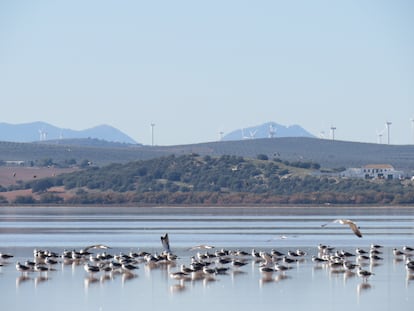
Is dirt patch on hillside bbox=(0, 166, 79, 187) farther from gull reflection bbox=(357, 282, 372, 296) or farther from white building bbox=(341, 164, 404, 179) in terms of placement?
gull reflection bbox=(357, 282, 372, 296)

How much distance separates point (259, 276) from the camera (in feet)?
110

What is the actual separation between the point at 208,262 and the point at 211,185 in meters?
78.3

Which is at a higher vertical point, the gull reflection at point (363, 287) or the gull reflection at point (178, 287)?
the gull reflection at point (178, 287)

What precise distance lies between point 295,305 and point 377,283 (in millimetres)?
4782


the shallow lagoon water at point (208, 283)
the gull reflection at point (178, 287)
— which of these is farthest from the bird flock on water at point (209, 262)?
the gull reflection at point (178, 287)

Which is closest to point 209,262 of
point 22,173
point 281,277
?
point 281,277

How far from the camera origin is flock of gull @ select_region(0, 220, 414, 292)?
110 feet

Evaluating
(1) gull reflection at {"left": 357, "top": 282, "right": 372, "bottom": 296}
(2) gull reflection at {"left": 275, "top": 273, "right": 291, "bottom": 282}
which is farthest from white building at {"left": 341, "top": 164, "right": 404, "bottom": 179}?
(1) gull reflection at {"left": 357, "top": 282, "right": 372, "bottom": 296}

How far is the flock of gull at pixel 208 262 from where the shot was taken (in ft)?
110

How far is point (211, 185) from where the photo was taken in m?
114

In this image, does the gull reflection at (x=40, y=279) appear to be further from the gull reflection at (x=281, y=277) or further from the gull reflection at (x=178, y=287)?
the gull reflection at (x=281, y=277)

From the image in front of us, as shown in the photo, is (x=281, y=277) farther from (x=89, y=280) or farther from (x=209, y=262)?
(x=89, y=280)

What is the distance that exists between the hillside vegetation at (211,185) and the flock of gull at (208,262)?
63.1 meters

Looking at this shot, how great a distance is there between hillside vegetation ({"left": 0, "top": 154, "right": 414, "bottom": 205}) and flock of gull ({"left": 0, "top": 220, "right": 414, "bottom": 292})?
63.1 m
